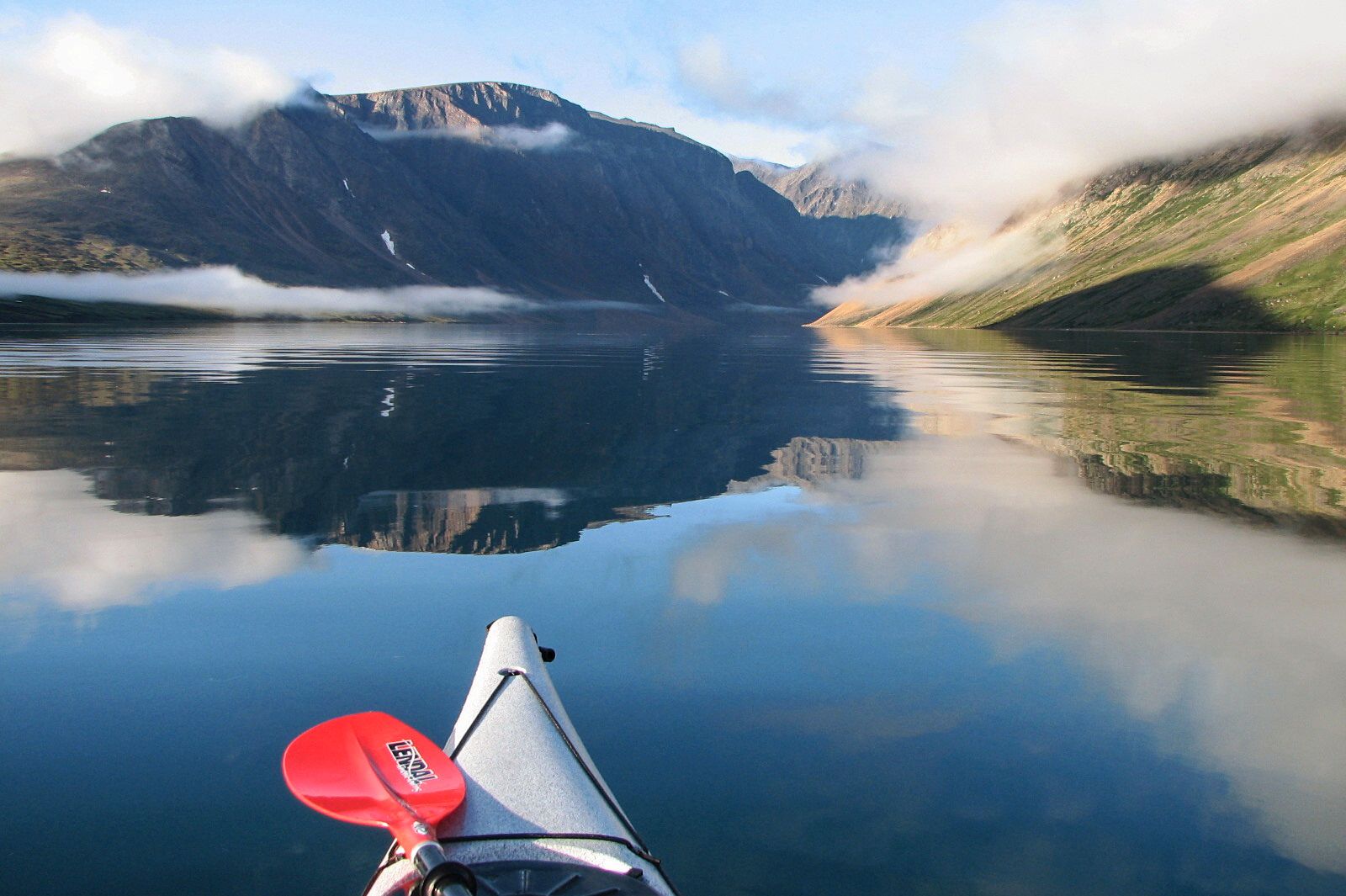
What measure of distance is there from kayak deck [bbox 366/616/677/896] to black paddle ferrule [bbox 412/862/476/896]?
0.83ft

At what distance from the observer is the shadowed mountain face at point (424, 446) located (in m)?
18.7

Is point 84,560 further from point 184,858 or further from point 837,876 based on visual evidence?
point 837,876

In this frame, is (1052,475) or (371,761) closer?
(371,761)

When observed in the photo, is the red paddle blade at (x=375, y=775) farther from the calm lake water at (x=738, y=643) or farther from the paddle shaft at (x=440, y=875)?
the calm lake water at (x=738, y=643)

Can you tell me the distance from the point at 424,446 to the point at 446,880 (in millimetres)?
22171

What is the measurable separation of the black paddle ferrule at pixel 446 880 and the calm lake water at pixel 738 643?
64.9 inches

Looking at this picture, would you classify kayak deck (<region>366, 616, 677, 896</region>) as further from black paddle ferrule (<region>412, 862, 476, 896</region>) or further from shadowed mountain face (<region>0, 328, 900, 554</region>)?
shadowed mountain face (<region>0, 328, 900, 554</region>)

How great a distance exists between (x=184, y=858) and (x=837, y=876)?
176 inches

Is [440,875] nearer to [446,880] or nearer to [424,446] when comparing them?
[446,880]

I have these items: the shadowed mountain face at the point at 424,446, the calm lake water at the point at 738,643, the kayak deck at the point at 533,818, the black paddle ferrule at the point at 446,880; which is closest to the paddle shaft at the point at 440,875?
the black paddle ferrule at the point at 446,880

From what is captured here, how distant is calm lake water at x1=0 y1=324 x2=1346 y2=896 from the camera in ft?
24.7

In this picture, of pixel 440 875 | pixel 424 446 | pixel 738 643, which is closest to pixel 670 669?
pixel 738 643

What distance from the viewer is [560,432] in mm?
30484

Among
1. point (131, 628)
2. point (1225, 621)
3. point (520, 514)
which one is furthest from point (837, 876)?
point (520, 514)
